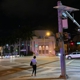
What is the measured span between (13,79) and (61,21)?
5.53 meters

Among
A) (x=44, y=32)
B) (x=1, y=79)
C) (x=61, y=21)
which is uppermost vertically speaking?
(x=44, y=32)

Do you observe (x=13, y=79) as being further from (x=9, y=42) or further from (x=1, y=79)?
(x=9, y=42)

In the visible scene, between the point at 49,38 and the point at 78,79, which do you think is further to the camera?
the point at 49,38

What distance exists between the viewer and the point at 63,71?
54.3 feet

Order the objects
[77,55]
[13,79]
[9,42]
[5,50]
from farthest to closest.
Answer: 1. [5,50]
2. [9,42]
3. [77,55]
4. [13,79]

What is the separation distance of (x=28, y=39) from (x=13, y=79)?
90.8 metres

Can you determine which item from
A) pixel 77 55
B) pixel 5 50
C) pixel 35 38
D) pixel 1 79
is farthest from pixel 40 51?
pixel 1 79

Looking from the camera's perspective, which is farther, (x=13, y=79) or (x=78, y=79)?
(x=13, y=79)

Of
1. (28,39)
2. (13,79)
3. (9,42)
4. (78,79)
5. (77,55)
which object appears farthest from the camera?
(9,42)

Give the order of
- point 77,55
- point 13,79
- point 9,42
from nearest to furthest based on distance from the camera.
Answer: point 13,79, point 77,55, point 9,42

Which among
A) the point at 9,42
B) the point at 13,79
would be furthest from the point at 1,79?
the point at 9,42

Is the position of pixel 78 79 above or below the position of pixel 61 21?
below

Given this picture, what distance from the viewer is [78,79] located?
1579 cm

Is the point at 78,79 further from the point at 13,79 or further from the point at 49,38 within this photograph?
the point at 49,38
